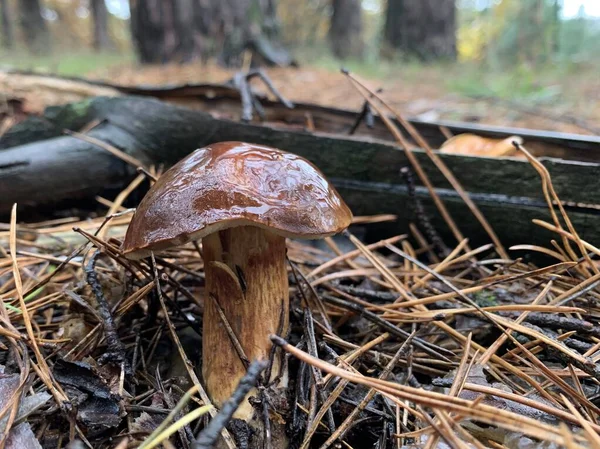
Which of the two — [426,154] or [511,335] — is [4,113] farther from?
[511,335]

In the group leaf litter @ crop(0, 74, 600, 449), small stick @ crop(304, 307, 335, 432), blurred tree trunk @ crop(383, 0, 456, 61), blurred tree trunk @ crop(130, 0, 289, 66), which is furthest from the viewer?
blurred tree trunk @ crop(383, 0, 456, 61)

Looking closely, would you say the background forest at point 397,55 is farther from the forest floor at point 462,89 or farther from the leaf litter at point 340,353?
the leaf litter at point 340,353

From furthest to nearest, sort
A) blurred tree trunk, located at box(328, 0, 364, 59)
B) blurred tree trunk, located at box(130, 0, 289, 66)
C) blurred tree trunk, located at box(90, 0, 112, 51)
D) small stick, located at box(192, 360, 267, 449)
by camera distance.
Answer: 1. blurred tree trunk, located at box(90, 0, 112, 51)
2. blurred tree trunk, located at box(328, 0, 364, 59)
3. blurred tree trunk, located at box(130, 0, 289, 66)
4. small stick, located at box(192, 360, 267, 449)

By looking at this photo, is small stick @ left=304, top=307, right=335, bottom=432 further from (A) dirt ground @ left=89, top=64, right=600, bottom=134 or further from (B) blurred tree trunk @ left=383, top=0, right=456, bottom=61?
(B) blurred tree trunk @ left=383, top=0, right=456, bottom=61

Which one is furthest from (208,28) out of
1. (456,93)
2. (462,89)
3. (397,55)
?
(397,55)

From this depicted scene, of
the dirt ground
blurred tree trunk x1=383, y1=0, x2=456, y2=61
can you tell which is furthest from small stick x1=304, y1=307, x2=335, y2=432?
blurred tree trunk x1=383, y1=0, x2=456, y2=61

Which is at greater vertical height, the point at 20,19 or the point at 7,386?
the point at 20,19

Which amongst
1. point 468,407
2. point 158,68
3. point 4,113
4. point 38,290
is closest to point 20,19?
point 158,68
